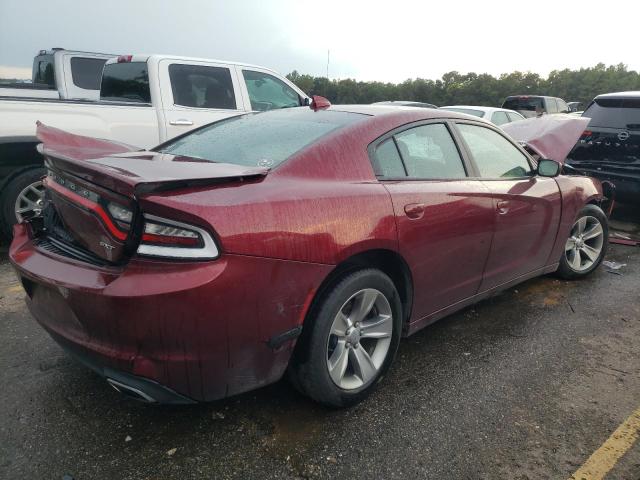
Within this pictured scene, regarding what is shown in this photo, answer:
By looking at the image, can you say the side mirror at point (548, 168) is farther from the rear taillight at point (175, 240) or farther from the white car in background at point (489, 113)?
the white car in background at point (489, 113)

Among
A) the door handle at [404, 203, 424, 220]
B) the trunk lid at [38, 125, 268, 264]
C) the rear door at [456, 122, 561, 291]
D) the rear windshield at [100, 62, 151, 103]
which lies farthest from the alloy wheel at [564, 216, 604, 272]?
the rear windshield at [100, 62, 151, 103]

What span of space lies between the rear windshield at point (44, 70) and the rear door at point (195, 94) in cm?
405

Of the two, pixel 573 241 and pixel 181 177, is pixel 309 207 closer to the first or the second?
pixel 181 177

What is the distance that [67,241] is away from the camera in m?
2.23

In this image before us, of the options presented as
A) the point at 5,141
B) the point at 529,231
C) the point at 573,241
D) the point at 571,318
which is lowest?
the point at 571,318

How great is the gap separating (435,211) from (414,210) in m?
0.17

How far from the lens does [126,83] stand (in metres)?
6.01

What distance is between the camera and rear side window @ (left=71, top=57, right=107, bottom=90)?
26.7 ft

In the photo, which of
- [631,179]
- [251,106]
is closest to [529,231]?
[631,179]

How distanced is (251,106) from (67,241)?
4.40m

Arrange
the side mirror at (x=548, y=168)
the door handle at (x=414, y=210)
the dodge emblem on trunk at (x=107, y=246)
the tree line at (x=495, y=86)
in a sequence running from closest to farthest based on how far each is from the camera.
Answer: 1. the dodge emblem on trunk at (x=107, y=246)
2. the door handle at (x=414, y=210)
3. the side mirror at (x=548, y=168)
4. the tree line at (x=495, y=86)

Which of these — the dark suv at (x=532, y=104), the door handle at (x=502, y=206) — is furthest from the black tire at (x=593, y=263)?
the dark suv at (x=532, y=104)

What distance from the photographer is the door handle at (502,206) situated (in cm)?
308

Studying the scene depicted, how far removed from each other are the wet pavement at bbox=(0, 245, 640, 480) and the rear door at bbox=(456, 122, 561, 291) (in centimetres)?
55
